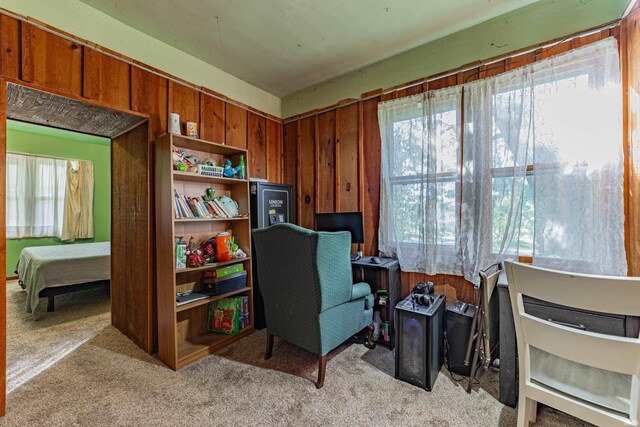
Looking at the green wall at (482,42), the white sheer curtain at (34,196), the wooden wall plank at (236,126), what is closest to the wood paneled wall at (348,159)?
the green wall at (482,42)

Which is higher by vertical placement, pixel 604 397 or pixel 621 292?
pixel 621 292

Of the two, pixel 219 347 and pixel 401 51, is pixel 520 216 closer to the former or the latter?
pixel 401 51

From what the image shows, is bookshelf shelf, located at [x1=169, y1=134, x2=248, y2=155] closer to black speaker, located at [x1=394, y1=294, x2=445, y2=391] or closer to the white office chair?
black speaker, located at [x1=394, y1=294, x2=445, y2=391]

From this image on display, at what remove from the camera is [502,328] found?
1.68 m

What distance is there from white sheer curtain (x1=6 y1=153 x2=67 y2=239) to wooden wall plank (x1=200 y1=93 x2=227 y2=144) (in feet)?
15.3

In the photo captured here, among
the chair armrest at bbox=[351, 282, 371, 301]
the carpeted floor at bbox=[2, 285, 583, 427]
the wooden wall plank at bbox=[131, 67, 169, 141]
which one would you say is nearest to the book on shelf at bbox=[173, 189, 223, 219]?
the wooden wall plank at bbox=[131, 67, 169, 141]

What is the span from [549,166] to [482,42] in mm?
1233

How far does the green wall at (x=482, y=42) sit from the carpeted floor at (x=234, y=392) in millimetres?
2642

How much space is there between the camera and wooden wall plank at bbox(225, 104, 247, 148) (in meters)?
3.01

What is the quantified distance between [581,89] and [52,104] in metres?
3.90

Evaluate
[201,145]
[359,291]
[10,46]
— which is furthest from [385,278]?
[10,46]

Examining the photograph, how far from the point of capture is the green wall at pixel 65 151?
4809 millimetres

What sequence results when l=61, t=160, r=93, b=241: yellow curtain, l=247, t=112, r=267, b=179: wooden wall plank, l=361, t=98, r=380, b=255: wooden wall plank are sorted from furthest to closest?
l=61, t=160, r=93, b=241: yellow curtain < l=247, t=112, r=267, b=179: wooden wall plank < l=361, t=98, r=380, b=255: wooden wall plank

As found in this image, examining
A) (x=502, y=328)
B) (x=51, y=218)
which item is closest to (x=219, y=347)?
(x=502, y=328)
